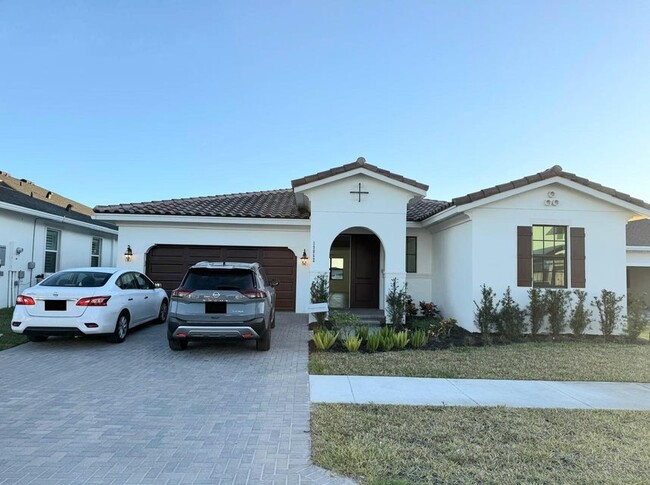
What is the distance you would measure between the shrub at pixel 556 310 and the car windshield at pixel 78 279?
10.2m

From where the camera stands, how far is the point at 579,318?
31.1ft

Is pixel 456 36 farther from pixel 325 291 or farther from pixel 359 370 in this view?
pixel 359 370

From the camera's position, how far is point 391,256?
1099 cm

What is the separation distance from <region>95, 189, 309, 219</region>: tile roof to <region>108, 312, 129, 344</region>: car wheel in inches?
180

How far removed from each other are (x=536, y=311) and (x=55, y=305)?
10481 millimetres

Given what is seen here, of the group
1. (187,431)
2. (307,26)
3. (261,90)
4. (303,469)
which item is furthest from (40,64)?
(303,469)

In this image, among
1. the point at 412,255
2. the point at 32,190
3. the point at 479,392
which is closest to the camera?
the point at 479,392

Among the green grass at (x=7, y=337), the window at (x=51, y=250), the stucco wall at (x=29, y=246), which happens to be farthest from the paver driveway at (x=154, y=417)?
the window at (x=51, y=250)

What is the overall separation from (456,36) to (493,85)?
2082mm

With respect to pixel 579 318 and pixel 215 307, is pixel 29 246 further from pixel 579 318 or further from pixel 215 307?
pixel 579 318

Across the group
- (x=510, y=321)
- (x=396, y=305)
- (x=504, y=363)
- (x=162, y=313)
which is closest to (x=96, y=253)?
(x=162, y=313)

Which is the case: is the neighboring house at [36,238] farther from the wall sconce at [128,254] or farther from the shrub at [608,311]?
the shrub at [608,311]

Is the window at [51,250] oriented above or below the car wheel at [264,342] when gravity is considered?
above

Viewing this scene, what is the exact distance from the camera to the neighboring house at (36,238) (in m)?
13.0
